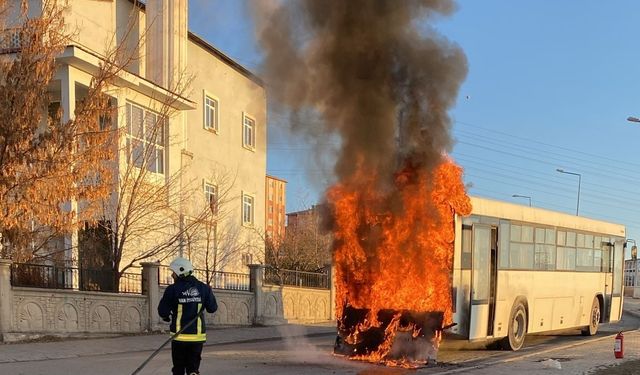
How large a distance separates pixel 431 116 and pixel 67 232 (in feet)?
29.2

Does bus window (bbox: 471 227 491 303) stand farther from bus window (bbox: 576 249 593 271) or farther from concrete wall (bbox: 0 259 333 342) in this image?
concrete wall (bbox: 0 259 333 342)

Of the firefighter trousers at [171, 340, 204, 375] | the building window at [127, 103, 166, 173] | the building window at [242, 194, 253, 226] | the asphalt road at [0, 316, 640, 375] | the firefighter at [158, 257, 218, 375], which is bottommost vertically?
the asphalt road at [0, 316, 640, 375]

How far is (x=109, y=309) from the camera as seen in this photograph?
607 inches

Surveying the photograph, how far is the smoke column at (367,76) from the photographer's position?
10109 millimetres

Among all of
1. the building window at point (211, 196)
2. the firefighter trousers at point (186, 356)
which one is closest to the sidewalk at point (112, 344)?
the building window at point (211, 196)

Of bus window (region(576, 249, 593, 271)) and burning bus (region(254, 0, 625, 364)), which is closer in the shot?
burning bus (region(254, 0, 625, 364))

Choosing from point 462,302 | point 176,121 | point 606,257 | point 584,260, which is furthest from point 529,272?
point 176,121

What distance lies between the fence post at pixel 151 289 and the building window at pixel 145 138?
335cm

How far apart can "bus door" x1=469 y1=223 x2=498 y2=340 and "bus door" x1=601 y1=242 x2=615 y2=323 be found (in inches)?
245

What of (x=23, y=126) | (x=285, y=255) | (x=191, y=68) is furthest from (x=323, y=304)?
(x=23, y=126)

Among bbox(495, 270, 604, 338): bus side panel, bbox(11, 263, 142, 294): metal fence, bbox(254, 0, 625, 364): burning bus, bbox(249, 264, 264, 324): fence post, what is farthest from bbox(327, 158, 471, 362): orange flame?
bbox(249, 264, 264, 324): fence post

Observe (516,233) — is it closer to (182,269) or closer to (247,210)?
(182,269)

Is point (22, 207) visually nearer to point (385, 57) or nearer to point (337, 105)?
point (337, 105)

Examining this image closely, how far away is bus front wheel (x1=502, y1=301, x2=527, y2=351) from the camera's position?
509 inches
